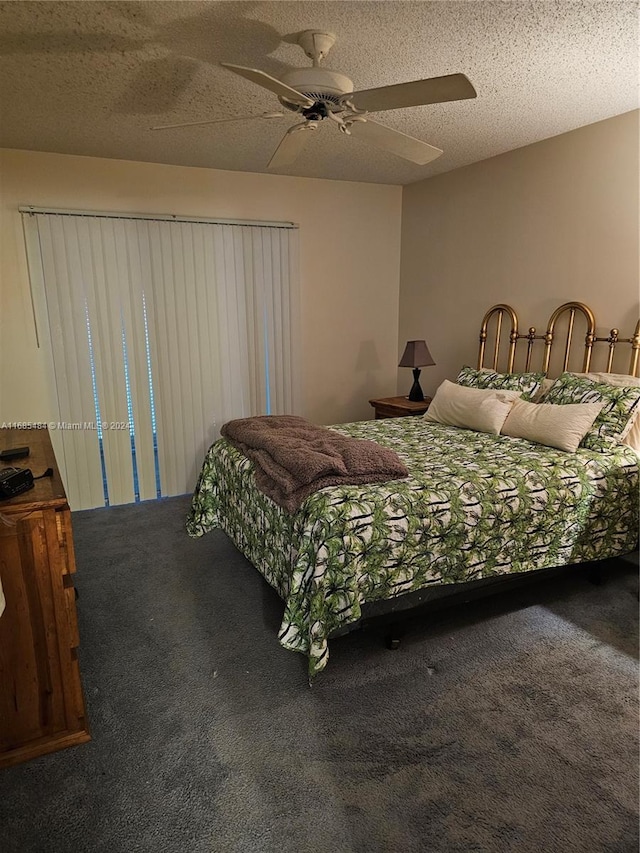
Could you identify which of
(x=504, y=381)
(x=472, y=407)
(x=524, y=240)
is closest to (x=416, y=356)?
(x=504, y=381)

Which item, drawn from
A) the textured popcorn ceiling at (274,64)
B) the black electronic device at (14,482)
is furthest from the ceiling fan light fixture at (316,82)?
the black electronic device at (14,482)

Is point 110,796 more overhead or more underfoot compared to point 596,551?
more underfoot

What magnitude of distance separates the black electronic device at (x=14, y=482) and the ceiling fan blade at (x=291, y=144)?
5.58ft

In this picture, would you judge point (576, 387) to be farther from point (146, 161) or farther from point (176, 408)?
point (146, 161)

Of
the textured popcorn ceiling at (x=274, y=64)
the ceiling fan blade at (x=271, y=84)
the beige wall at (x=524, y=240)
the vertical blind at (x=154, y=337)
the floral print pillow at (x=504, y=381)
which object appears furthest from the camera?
the vertical blind at (x=154, y=337)

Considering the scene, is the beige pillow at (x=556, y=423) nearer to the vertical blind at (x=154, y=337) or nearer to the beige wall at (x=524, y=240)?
the beige wall at (x=524, y=240)

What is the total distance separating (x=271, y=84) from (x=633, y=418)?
239cm

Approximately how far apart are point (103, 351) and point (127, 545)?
1457 mm

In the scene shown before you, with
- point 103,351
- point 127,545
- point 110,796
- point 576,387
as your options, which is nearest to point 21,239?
point 103,351

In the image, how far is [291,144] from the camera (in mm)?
2449

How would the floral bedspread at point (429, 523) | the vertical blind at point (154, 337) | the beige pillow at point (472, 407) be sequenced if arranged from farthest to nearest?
the vertical blind at point (154, 337), the beige pillow at point (472, 407), the floral bedspread at point (429, 523)

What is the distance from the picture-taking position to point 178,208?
4.06m

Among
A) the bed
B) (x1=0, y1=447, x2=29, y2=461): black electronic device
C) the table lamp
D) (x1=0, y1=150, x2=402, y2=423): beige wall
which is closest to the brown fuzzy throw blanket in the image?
the bed

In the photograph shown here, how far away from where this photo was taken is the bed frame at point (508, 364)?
2311mm
